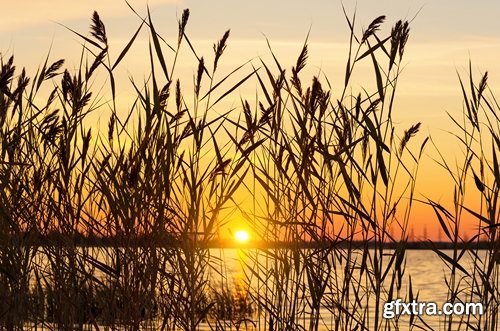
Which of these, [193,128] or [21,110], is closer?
[193,128]

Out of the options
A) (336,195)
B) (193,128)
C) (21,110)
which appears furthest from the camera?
(21,110)

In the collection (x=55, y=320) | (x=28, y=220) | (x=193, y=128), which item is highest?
(x=193, y=128)

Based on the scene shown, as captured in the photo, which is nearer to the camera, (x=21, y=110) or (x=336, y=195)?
(x=336, y=195)

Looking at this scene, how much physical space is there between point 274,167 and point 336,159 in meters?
0.46

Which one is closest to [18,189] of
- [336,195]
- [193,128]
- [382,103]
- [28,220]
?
[28,220]

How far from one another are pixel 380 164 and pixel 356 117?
0.28 meters

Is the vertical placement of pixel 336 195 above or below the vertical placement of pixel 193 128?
below

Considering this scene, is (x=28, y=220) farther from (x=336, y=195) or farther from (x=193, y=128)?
(x=336, y=195)

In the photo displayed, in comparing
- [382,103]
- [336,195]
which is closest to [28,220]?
[336,195]

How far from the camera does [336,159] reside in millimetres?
3529

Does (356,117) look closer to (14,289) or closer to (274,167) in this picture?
(274,167)

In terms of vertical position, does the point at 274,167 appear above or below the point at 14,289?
above

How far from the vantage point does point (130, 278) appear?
365 centimetres

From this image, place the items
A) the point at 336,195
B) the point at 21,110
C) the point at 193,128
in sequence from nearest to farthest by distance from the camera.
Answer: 1. the point at 193,128
2. the point at 336,195
3. the point at 21,110
